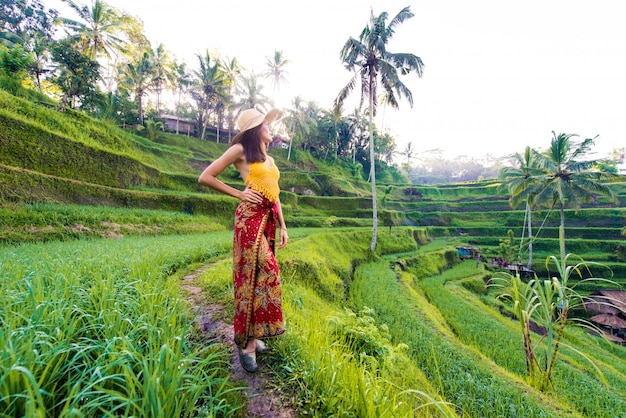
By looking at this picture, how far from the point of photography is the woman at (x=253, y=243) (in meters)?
1.88

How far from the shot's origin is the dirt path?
5.12 feet

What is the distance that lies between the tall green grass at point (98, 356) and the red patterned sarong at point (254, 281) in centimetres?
32

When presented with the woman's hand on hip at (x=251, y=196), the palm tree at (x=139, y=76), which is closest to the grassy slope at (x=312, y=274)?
the woman's hand on hip at (x=251, y=196)

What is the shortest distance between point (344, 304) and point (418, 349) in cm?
263

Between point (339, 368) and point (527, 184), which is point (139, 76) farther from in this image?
point (527, 184)

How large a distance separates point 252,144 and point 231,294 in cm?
182

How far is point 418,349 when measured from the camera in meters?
5.06

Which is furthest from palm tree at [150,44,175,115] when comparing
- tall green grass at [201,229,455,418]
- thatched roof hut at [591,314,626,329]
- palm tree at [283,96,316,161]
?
thatched roof hut at [591,314,626,329]

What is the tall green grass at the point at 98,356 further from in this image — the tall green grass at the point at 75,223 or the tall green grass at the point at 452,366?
the tall green grass at the point at 75,223

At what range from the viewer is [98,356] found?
1294 mm

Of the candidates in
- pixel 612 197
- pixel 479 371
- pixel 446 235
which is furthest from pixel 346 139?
pixel 479 371

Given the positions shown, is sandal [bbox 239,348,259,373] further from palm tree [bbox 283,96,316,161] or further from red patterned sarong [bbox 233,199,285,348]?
palm tree [bbox 283,96,316,161]

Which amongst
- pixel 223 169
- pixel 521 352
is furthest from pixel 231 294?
pixel 521 352

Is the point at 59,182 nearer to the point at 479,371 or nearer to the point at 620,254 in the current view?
the point at 479,371
